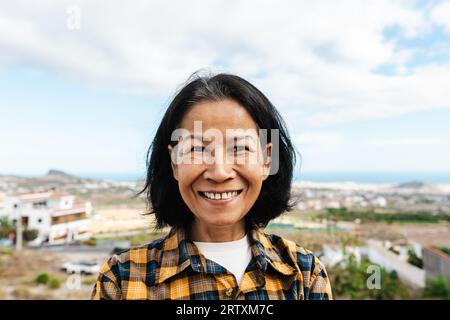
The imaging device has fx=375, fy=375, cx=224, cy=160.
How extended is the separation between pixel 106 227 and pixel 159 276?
567cm

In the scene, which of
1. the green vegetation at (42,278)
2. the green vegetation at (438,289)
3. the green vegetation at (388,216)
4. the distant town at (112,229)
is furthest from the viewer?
the green vegetation at (388,216)

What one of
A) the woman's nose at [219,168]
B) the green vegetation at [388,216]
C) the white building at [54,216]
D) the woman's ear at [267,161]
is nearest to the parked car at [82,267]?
the white building at [54,216]

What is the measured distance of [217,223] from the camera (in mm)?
733

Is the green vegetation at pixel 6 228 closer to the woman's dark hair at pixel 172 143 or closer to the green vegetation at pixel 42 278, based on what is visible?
the green vegetation at pixel 42 278

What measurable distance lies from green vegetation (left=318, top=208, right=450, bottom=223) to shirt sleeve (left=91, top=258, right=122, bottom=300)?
5.18 meters

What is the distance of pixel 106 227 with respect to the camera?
6.06 metres

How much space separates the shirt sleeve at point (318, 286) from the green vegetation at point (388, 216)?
4963mm

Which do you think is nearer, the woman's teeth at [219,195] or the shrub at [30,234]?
the woman's teeth at [219,195]

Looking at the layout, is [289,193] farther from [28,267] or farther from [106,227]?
[28,267]

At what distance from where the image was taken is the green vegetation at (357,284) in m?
4.34

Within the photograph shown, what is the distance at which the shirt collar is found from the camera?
0.74 m

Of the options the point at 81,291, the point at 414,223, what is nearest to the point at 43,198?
the point at 81,291

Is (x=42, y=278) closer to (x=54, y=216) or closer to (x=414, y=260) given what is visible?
(x=54, y=216)

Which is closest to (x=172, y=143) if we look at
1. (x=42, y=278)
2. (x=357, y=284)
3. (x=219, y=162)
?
(x=219, y=162)
